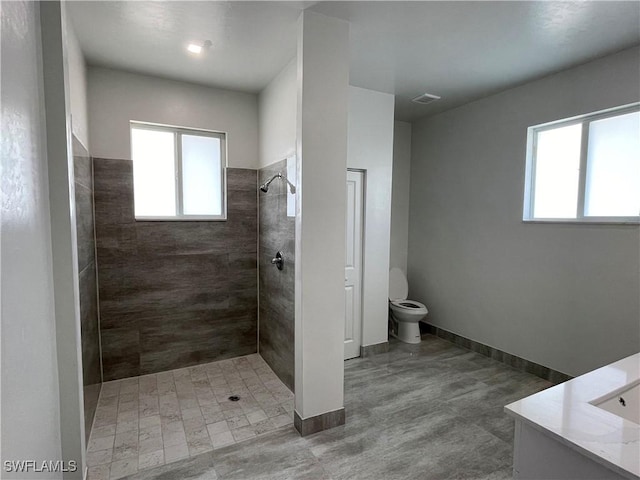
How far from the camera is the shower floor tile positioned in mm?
1988

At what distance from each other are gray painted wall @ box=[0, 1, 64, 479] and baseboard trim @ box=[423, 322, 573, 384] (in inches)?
140

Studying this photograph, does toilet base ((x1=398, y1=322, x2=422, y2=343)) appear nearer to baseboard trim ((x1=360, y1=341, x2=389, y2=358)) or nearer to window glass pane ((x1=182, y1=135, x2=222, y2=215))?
baseboard trim ((x1=360, y1=341, x2=389, y2=358))

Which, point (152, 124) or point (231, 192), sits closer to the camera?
point (152, 124)

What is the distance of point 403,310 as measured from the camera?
3.74 meters

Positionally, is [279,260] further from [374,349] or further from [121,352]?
[121,352]

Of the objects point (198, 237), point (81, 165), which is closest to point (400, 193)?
point (198, 237)

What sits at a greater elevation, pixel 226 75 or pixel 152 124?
pixel 226 75

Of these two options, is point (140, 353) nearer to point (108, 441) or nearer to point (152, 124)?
point (108, 441)

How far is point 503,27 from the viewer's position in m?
2.11

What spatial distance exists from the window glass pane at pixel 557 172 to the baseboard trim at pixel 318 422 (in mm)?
2586

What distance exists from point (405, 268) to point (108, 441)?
3.64m

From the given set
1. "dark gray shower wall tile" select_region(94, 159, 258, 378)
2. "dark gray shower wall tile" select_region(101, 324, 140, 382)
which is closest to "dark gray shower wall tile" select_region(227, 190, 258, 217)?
"dark gray shower wall tile" select_region(94, 159, 258, 378)

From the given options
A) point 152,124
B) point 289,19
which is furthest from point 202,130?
point 289,19

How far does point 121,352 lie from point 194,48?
2.67 meters
